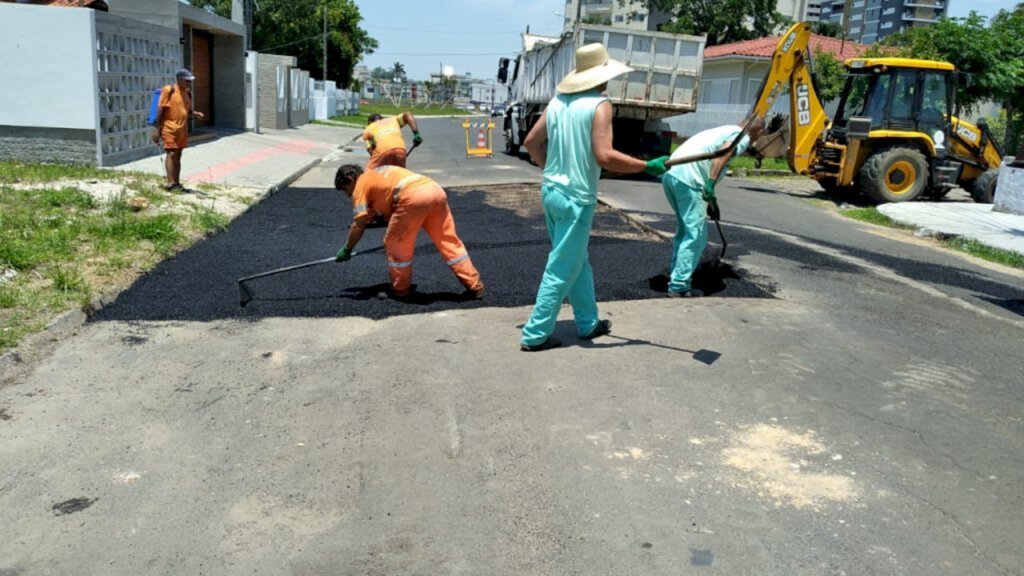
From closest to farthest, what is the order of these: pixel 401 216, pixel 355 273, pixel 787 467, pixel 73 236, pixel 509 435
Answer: pixel 787 467 → pixel 509 435 → pixel 401 216 → pixel 355 273 → pixel 73 236

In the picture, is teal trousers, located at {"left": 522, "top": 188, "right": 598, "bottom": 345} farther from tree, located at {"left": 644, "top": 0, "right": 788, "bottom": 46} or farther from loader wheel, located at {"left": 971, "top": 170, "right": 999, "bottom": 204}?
tree, located at {"left": 644, "top": 0, "right": 788, "bottom": 46}

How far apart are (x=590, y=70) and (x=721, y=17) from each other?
3724cm

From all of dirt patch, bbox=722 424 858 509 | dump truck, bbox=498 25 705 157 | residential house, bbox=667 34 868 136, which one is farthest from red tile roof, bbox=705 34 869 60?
dirt patch, bbox=722 424 858 509

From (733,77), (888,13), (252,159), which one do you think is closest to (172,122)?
(252,159)

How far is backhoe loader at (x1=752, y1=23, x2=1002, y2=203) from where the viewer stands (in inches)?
540

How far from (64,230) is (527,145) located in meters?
4.78

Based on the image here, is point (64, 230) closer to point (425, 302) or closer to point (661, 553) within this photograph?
point (425, 302)

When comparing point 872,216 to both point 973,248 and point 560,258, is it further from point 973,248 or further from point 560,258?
point 560,258

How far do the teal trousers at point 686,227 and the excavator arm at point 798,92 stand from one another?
20.7 ft

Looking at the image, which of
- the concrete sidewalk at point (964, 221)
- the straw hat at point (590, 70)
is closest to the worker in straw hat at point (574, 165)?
the straw hat at point (590, 70)

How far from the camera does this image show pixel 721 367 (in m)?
4.87

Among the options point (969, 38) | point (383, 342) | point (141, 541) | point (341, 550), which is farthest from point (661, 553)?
point (969, 38)

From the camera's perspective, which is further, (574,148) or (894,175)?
(894,175)

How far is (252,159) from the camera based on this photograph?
17.0 m
